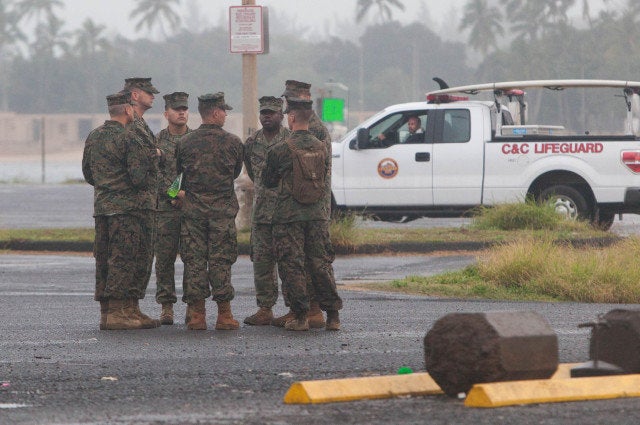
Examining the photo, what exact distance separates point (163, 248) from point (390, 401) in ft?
14.4

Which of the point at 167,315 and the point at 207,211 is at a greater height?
the point at 207,211

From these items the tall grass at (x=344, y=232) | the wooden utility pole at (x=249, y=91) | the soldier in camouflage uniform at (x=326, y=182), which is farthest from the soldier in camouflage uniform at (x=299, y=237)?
the wooden utility pole at (x=249, y=91)

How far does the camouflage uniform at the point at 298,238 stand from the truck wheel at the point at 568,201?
10.4 m

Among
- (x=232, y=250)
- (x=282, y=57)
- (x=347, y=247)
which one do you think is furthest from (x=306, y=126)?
(x=282, y=57)

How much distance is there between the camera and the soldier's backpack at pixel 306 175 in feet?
36.6

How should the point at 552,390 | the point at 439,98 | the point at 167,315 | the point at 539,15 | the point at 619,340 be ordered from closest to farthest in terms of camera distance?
the point at 552,390, the point at 619,340, the point at 167,315, the point at 439,98, the point at 539,15

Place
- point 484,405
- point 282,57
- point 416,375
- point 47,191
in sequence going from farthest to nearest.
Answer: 1. point 282,57
2. point 47,191
3. point 416,375
4. point 484,405

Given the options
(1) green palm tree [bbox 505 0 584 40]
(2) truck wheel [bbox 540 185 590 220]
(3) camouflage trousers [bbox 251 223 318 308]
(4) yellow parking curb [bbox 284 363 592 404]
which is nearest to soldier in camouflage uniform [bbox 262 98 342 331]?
(3) camouflage trousers [bbox 251 223 318 308]

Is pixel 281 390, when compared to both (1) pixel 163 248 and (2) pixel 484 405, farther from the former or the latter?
(1) pixel 163 248

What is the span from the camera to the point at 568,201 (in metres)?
21.1

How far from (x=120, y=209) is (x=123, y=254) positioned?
36 cm

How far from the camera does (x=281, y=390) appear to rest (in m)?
8.22

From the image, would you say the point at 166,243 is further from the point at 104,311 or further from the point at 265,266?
the point at 265,266

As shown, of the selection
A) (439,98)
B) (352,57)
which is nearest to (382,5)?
(352,57)
